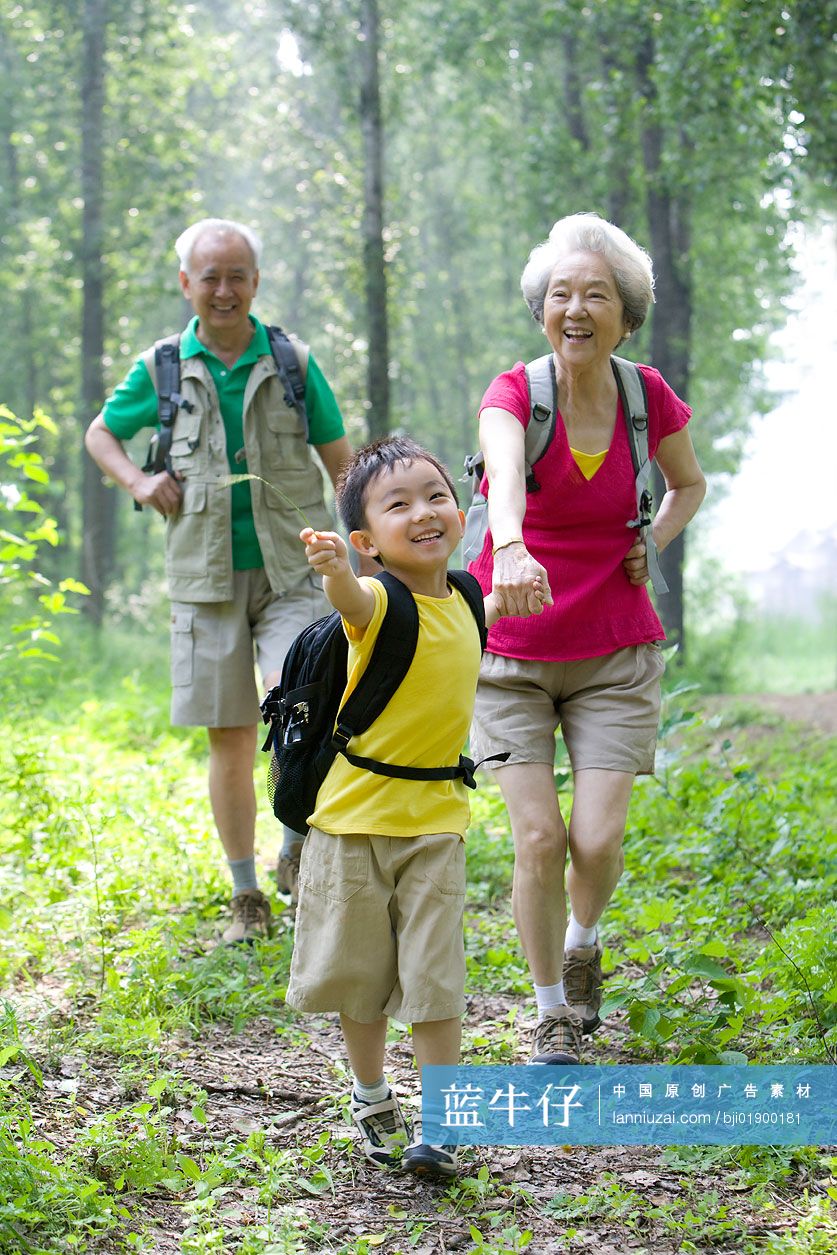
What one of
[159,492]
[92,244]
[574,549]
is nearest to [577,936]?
[574,549]

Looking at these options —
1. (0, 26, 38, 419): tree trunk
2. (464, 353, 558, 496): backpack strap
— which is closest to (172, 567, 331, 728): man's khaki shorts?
(464, 353, 558, 496): backpack strap

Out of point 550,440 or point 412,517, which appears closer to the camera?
point 412,517

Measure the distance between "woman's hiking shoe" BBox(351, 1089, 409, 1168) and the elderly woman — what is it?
57 centimetres

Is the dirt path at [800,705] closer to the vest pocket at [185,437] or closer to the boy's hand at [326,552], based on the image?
the vest pocket at [185,437]

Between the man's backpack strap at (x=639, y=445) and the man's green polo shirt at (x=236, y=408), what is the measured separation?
1561 millimetres

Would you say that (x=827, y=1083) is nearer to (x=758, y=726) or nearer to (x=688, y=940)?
(x=688, y=940)

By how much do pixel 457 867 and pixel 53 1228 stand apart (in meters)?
1.22

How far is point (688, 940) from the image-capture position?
4953mm

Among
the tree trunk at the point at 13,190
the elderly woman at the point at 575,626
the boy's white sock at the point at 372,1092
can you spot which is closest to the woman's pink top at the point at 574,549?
the elderly woman at the point at 575,626

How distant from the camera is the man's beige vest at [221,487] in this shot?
5.18 meters

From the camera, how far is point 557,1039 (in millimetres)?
3928

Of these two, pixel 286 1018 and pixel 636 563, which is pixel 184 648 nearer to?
pixel 286 1018

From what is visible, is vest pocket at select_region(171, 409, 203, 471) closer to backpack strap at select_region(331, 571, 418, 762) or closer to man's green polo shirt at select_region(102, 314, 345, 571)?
man's green polo shirt at select_region(102, 314, 345, 571)

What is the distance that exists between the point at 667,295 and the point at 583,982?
12.2 meters
